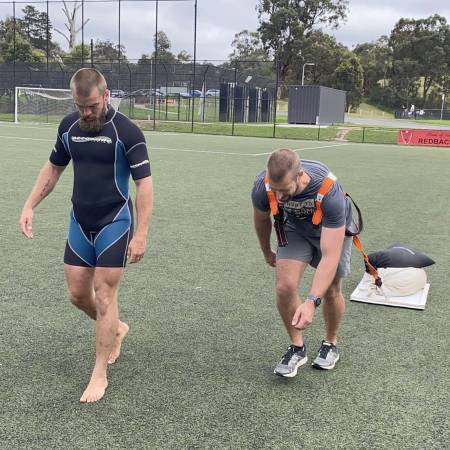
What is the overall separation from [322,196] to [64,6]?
55.7 m

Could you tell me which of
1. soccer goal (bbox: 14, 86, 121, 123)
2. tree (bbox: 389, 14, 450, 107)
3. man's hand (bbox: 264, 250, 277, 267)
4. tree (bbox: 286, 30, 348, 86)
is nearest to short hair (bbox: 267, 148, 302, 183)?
man's hand (bbox: 264, 250, 277, 267)

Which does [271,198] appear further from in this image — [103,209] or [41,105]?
[41,105]

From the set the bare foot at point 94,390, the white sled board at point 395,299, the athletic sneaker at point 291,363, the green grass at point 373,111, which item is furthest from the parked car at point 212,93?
the green grass at point 373,111

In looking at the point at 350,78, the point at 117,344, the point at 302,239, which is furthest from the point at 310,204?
the point at 350,78

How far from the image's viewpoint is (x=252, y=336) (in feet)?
14.6

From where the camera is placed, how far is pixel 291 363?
3730mm

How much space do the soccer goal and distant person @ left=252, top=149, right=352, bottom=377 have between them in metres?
33.5

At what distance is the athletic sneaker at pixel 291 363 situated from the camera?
3.70 meters

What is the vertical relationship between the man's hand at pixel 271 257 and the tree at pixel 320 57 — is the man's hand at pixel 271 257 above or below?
below

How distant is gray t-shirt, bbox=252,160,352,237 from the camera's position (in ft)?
10.9

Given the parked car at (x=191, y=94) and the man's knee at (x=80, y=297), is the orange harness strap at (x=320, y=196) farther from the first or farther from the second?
the parked car at (x=191, y=94)

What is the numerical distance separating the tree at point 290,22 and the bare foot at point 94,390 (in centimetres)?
8230

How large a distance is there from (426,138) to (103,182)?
29571mm

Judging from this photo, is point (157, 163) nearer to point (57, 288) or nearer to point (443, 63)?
point (57, 288)
